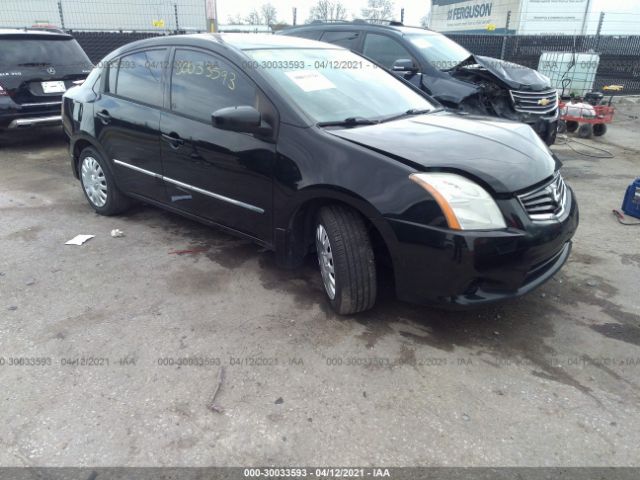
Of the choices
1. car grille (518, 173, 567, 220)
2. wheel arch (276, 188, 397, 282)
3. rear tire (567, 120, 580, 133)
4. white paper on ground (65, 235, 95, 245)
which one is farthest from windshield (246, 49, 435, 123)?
rear tire (567, 120, 580, 133)

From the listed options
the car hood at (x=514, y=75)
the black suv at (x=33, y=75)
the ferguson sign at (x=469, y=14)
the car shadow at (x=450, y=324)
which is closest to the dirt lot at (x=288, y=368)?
the car shadow at (x=450, y=324)

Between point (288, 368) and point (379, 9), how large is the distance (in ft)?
142

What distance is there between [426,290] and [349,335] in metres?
0.54

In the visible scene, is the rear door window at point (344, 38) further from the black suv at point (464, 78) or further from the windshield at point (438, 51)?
the windshield at point (438, 51)

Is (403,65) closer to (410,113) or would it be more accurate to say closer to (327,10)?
(410,113)

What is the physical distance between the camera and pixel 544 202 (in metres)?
2.75

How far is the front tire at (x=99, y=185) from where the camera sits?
4586 millimetres

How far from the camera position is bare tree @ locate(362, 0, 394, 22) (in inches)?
1544

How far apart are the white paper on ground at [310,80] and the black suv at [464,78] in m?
3.24

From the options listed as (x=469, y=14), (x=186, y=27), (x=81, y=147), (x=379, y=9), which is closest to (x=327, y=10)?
(x=379, y=9)

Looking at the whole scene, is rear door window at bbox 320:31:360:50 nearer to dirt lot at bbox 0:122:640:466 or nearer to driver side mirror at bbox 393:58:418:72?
driver side mirror at bbox 393:58:418:72

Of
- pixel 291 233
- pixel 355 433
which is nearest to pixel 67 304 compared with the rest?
pixel 291 233

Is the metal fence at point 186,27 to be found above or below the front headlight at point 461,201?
above

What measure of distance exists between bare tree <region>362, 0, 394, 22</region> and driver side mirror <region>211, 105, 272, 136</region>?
34673 millimetres
